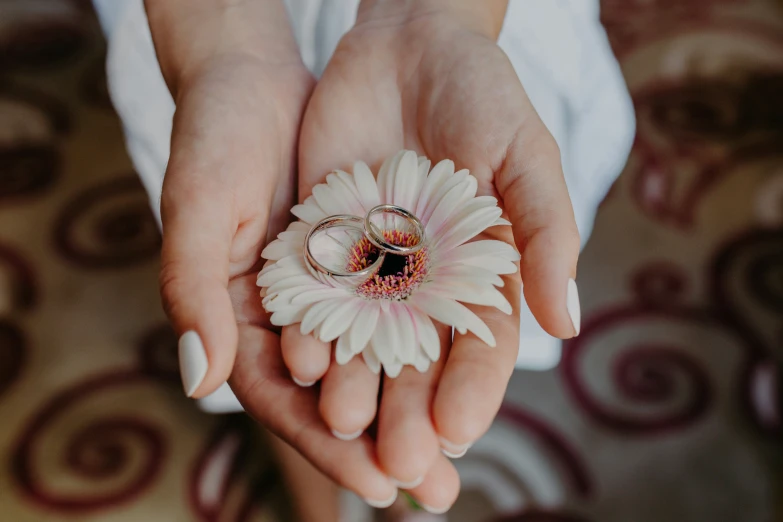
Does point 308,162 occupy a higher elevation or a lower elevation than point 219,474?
higher

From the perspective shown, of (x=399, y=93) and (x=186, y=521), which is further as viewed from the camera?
(x=186, y=521)

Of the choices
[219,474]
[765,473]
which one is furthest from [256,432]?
[765,473]

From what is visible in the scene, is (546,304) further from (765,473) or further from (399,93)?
(765,473)

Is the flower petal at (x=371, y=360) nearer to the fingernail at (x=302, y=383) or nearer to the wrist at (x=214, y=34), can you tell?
the fingernail at (x=302, y=383)

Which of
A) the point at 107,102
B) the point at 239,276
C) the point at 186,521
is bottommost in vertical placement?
the point at 186,521

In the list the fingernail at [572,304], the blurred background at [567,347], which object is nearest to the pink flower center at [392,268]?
the fingernail at [572,304]
